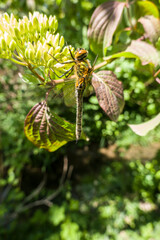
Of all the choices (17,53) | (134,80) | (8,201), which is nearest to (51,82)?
(17,53)

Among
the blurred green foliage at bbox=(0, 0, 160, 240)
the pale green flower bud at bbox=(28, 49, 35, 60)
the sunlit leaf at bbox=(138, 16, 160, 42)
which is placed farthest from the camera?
the blurred green foliage at bbox=(0, 0, 160, 240)

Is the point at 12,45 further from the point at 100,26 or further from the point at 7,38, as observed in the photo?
the point at 100,26

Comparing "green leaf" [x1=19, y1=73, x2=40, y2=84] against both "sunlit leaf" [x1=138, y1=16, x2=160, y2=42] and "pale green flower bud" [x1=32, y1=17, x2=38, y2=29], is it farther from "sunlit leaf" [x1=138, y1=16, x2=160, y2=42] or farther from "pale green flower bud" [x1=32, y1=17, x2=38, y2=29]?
"sunlit leaf" [x1=138, y1=16, x2=160, y2=42]

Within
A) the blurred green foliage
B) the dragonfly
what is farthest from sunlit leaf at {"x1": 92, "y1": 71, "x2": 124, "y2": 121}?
the blurred green foliage

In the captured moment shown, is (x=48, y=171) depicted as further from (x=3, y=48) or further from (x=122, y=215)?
(x=3, y=48)

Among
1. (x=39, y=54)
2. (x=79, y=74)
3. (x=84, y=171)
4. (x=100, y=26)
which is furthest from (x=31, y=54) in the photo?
(x=84, y=171)
